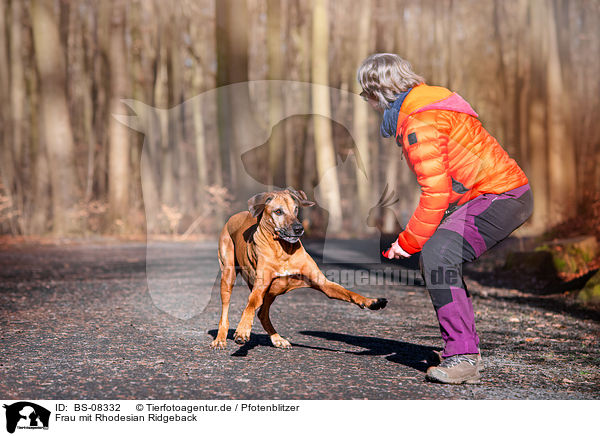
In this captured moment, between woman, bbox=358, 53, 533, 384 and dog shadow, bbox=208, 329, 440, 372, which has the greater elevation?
woman, bbox=358, 53, 533, 384

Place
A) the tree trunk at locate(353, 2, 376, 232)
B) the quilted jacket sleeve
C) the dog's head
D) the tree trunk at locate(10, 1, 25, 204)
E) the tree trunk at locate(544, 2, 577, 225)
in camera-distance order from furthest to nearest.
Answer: the tree trunk at locate(353, 2, 376, 232)
the tree trunk at locate(10, 1, 25, 204)
the tree trunk at locate(544, 2, 577, 225)
the dog's head
the quilted jacket sleeve

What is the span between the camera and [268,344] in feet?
19.0

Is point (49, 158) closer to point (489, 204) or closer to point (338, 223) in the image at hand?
point (338, 223)

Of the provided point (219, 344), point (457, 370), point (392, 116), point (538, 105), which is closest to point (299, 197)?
point (392, 116)

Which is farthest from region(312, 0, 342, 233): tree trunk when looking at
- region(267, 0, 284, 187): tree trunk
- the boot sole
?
the boot sole

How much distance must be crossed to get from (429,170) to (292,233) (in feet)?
3.76

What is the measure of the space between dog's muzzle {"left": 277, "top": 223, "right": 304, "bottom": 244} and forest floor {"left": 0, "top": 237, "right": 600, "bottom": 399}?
958 mm

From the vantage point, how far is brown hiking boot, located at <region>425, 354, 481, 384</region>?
169 inches

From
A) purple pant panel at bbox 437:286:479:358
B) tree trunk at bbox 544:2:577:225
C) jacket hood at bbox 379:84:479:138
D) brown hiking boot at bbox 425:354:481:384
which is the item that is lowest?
brown hiking boot at bbox 425:354:481:384

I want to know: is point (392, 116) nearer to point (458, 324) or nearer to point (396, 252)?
point (396, 252)

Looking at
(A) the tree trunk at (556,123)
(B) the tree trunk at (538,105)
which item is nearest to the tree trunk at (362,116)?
(B) the tree trunk at (538,105)

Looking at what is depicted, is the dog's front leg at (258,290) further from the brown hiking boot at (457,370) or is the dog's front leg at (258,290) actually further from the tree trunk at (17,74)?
the tree trunk at (17,74)
